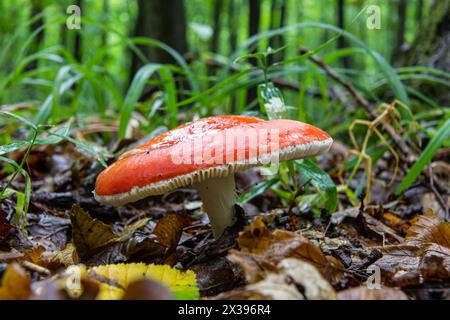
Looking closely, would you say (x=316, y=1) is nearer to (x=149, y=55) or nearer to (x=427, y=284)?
(x=149, y=55)

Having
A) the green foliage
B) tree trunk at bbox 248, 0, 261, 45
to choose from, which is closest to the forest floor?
the green foliage

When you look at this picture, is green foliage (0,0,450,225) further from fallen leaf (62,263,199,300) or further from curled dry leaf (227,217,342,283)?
curled dry leaf (227,217,342,283)

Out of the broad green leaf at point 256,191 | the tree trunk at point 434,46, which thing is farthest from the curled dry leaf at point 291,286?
the tree trunk at point 434,46

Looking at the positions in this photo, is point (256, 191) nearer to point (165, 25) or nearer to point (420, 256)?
point (420, 256)

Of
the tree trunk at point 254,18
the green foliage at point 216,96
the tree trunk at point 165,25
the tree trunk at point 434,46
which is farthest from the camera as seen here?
the tree trunk at point 254,18

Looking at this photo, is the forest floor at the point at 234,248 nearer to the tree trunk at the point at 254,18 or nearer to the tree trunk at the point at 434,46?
the tree trunk at the point at 434,46
